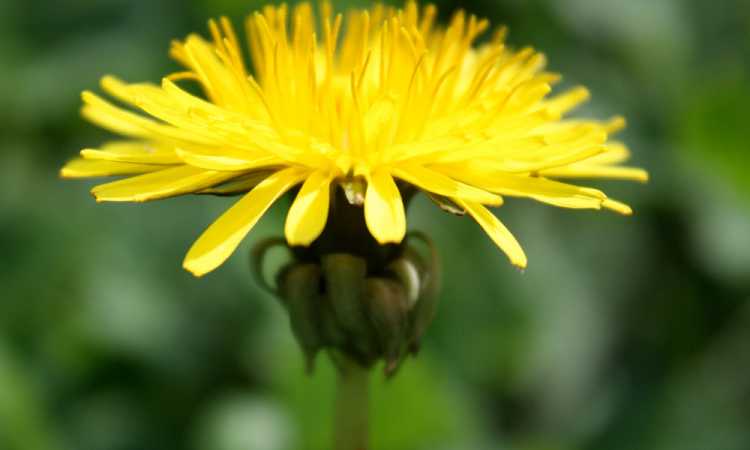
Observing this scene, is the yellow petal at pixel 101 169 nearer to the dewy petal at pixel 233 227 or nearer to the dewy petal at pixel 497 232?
the dewy petal at pixel 233 227

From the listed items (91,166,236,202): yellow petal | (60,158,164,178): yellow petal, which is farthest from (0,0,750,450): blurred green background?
(91,166,236,202): yellow petal

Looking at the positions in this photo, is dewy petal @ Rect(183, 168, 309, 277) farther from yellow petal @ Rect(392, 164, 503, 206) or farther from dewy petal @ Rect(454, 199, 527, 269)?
dewy petal @ Rect(454, 199, 527, 269)

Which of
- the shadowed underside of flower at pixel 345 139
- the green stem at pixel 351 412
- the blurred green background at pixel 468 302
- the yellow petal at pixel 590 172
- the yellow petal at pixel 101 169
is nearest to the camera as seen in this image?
the shadowed underside of flower at pixel 345 139

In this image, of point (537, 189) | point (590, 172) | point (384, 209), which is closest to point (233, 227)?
point (384, 209)

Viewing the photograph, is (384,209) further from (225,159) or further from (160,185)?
(160,185)

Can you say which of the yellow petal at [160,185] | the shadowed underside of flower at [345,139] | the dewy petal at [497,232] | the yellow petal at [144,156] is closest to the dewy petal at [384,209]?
the shadowed underside of flower at [345,139]
